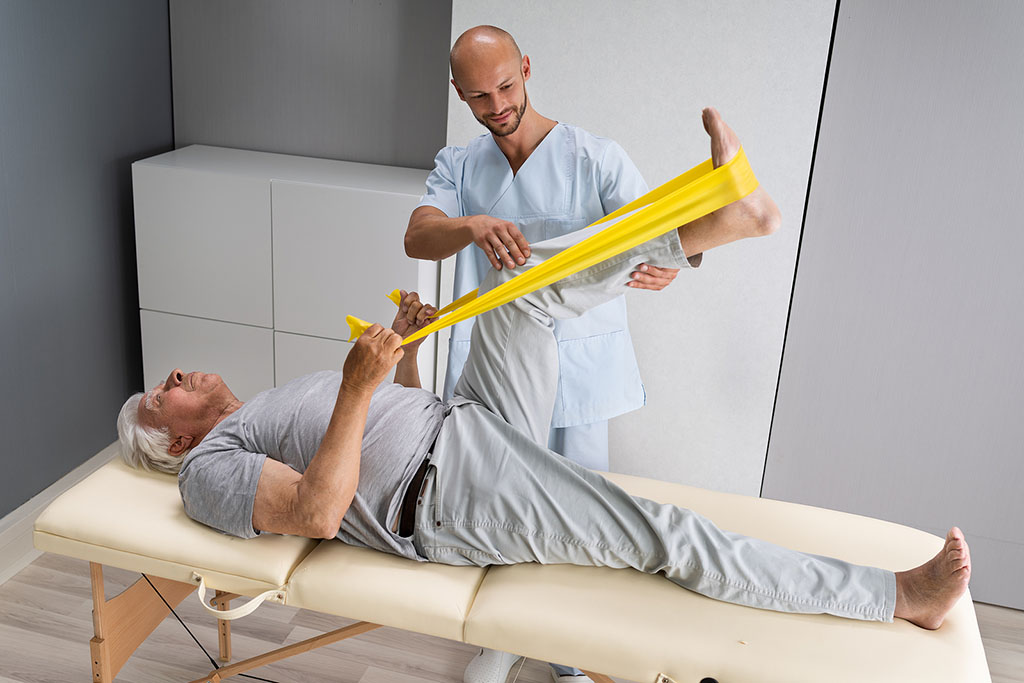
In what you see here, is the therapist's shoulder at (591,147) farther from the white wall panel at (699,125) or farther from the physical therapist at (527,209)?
the white wall panel at (699,125)

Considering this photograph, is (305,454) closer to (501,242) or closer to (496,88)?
(501,242)

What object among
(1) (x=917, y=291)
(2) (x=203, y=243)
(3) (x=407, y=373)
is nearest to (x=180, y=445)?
(3) (x=407, y=373)

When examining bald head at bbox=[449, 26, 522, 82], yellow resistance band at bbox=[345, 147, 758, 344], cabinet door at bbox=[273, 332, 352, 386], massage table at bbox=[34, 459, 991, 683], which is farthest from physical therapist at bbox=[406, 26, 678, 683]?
cabinet door at bbox=[273, 332, 352, 386]

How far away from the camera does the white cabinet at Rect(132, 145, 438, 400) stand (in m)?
2.65

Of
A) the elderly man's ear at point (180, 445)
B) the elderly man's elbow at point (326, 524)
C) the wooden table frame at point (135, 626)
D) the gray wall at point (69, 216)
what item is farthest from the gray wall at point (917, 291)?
the gray wall at point (69, 216)

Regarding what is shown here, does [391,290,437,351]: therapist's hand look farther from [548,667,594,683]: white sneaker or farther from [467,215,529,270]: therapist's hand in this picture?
[548,667,594,683]: white sneaker

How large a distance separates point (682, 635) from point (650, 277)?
62 cm

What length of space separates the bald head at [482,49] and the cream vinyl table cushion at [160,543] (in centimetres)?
97

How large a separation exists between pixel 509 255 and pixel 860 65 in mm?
1190

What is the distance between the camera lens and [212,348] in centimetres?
291

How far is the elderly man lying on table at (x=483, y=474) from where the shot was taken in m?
1.51

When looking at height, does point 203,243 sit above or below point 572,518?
above

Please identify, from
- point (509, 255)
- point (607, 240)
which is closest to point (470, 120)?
point (509, 255)

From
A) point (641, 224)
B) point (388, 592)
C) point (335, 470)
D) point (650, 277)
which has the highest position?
point (641, 224)
